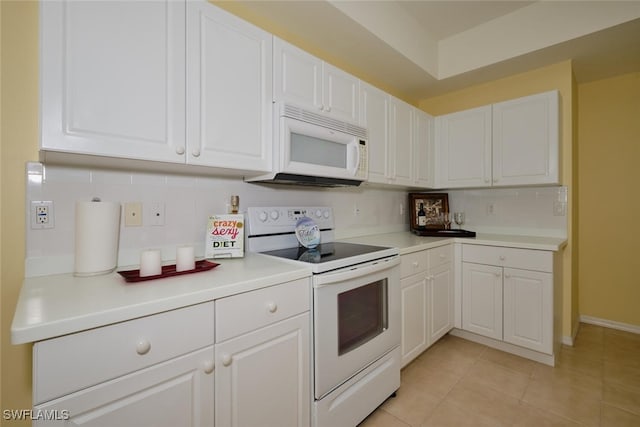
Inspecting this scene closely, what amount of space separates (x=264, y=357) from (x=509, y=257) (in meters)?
2.02

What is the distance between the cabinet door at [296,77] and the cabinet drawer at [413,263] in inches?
44.3

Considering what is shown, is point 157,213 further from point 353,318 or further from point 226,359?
point 353,318

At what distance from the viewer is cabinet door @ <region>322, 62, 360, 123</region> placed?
5.77 ft

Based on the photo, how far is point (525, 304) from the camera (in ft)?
6.97

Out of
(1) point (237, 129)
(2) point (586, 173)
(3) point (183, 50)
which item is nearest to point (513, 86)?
(2) point (586, 173)

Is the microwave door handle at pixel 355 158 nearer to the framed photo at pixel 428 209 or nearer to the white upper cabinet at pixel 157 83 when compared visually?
the white upper cabinet at pixel 157 83

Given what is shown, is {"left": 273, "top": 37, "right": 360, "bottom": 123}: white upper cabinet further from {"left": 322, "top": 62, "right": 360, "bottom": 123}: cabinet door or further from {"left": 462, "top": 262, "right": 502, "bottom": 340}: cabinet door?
{"left": 462, "top": 262, "right": 502, "bottom": 340}: cabinet door

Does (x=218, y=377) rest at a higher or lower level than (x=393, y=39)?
lower

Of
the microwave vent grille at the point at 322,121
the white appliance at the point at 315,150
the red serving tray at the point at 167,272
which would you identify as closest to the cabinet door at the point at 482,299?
the white appliance at the point at 315,150

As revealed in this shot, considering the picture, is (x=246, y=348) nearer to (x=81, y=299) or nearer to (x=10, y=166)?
(x=81, y=299)

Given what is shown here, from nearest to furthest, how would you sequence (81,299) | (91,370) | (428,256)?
1. (91,370)
2. (81,299)
3. (428,256)

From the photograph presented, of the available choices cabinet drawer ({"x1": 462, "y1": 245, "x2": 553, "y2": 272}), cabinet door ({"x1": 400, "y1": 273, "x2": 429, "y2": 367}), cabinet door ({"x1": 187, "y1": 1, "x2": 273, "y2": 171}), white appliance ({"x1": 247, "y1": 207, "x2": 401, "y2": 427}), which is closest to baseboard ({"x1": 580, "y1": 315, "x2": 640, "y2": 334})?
cabinet drawer ({"x1": 462, "y1": 245, "x2": 553, "y2": 272})

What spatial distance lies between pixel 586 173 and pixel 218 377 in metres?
3.65

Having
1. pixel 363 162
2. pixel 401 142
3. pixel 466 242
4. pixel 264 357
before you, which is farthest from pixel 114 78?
pixel 466 242
